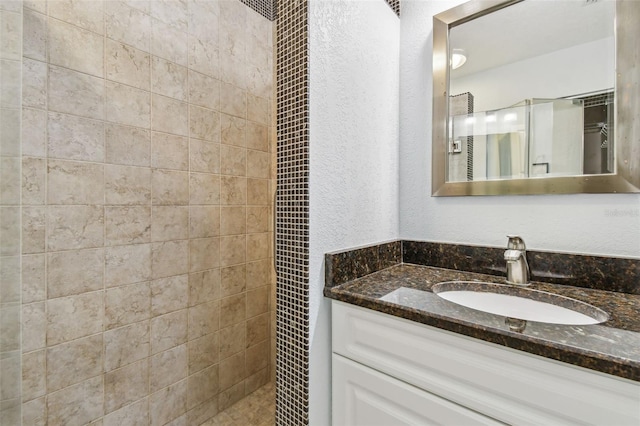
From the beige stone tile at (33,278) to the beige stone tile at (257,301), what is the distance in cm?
98

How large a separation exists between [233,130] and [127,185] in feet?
2.17

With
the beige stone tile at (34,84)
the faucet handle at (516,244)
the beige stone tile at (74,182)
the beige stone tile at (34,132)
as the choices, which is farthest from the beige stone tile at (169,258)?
the faucet handle at (516,244)

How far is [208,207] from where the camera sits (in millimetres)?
1604

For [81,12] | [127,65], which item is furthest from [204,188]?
[81,12]

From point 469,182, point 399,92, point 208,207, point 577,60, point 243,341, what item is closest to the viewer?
point 577,60

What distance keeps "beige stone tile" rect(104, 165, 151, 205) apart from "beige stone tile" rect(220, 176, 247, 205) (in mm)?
393

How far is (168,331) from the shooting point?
1.45m

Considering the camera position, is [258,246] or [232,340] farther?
[258,246]

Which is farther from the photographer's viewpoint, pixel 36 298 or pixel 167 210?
pixel 167 210

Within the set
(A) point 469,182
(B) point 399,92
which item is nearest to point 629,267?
(A) point 469,182

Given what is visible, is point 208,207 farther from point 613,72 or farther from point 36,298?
point 613,72

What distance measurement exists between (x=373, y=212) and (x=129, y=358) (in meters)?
1.29

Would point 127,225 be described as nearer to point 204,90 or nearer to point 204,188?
point 204,188

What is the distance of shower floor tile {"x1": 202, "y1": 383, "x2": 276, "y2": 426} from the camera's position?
5.22 feet
